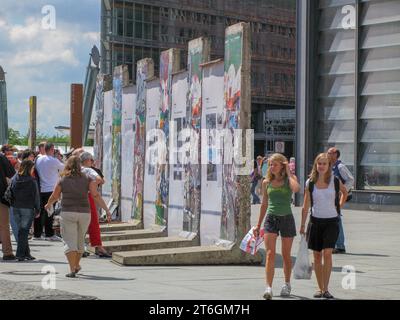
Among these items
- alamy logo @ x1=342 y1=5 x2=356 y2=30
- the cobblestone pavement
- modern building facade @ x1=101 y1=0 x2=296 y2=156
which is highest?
modern building facade @ x1=101 y1=0 x2=296 y2=156

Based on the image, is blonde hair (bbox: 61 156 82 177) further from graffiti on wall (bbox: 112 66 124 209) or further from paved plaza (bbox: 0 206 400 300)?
graffiti on wall (bbox: 112 66 124 209)

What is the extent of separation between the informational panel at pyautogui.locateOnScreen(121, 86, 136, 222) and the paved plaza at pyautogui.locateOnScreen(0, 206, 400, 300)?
5.63 meters

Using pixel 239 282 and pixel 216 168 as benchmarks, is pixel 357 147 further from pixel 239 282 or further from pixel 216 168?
pixel 239 282

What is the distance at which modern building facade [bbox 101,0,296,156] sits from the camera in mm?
78938

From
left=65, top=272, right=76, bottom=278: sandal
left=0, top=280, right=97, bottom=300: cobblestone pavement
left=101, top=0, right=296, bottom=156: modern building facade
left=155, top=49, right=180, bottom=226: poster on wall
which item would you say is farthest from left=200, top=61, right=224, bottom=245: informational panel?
left=101, top=0, right=296, bottom=156: modern building facade

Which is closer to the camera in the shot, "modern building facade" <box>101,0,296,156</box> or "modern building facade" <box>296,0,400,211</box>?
"modern building facade" <box>296,0,400,211</box>

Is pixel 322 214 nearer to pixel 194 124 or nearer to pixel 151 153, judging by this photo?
pixel 194 124

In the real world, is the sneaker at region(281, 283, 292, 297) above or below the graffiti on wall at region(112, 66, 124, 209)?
below

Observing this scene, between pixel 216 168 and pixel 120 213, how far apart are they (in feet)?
25.3

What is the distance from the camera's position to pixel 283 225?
10.4 meters

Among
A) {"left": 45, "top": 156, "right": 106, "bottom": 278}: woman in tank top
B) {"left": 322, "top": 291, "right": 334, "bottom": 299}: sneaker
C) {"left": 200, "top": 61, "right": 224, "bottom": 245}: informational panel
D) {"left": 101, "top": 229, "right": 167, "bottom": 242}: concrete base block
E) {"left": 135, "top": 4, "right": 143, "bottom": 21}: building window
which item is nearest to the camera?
{"left": 322, "top": 291, "right": 334, "bottom": 299}: sneaker

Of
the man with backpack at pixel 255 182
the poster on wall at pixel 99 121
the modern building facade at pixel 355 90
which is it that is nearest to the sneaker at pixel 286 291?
the poster on wall at pixel 99 121

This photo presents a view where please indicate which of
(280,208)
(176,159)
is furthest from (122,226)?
(280,208)
